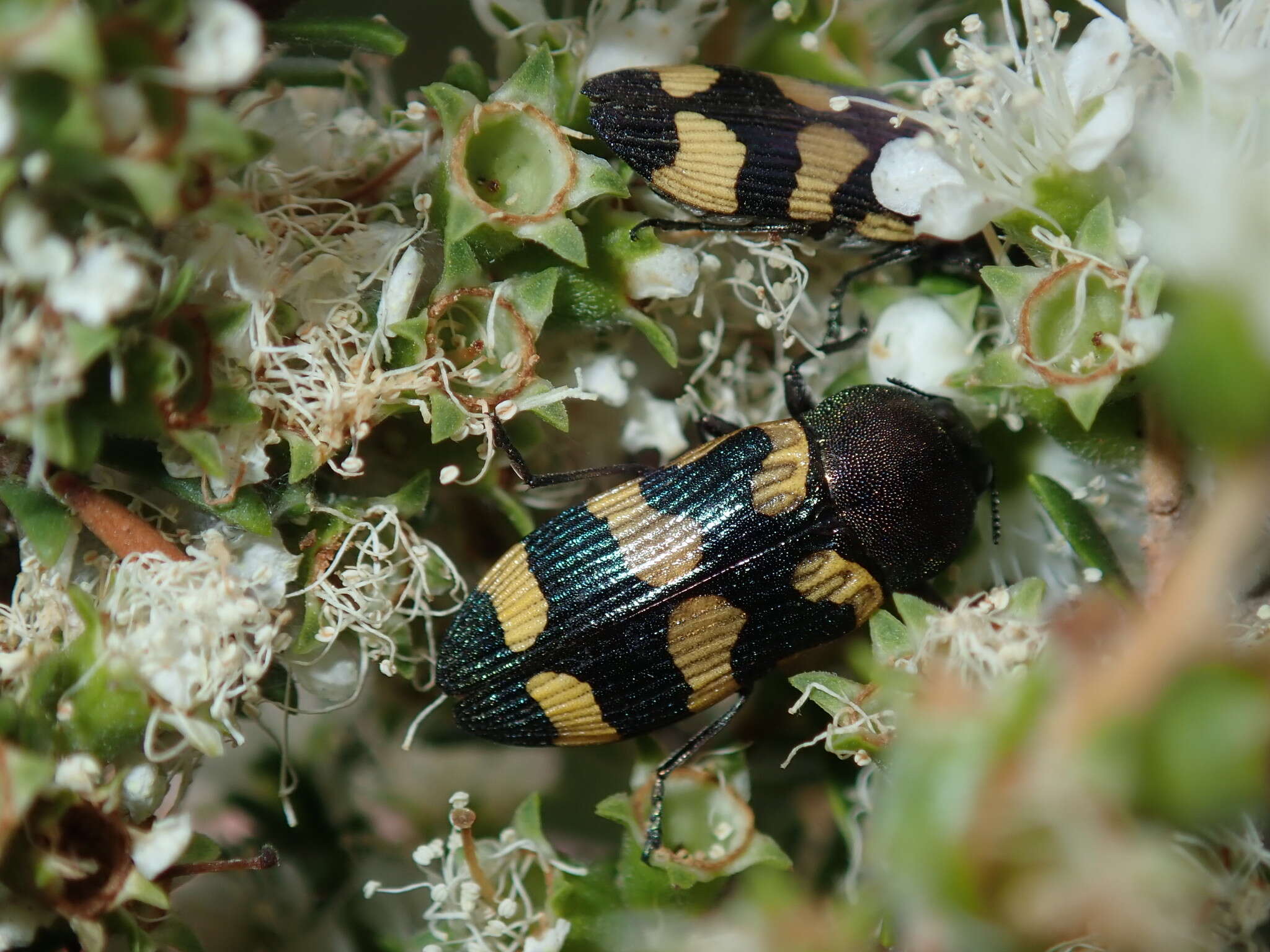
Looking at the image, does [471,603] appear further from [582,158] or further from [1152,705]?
[1152,705]

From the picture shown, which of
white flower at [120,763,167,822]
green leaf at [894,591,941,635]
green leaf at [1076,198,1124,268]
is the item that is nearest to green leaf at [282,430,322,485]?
white flower at [120,763,167,822]

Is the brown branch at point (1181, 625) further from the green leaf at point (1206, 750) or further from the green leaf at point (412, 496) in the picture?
the green leaf at point (412, 496)

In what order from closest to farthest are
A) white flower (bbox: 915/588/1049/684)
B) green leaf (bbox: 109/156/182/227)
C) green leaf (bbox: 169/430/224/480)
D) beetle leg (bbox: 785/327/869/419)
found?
1. green leaf (bbox: 109/156/182/227)
2. green leaf (bbox: 169/430/224/480)
3. white flower (bbox: 915/588/1049/684)
4. beetle leg (bbox: 785/327/869/419)

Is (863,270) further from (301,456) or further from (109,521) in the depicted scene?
(109,521)

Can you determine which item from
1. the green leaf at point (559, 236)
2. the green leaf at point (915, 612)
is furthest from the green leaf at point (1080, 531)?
the green leaf at point (559, 236)

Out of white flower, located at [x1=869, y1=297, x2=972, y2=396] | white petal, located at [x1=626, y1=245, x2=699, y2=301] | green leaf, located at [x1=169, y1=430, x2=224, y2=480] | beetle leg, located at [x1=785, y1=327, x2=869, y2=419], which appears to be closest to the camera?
green leaf, located at [x1=169, y1=430, x2=224, y2=480]

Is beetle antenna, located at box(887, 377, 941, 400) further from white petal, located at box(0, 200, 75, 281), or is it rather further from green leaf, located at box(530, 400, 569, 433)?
white petal, located at box(0, 200, 75, 281)

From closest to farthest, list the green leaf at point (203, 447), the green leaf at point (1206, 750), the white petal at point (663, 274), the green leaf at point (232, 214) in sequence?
the green leaf at point (1206, 750) < the green leaf at point (232, 214) < the green leaf at point (203, 447) < the white petal at point (663, 274)
